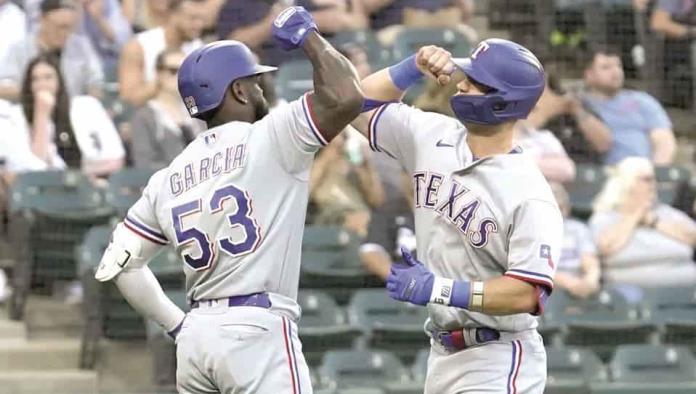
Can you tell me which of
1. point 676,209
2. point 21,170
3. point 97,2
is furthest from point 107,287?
point 676,209

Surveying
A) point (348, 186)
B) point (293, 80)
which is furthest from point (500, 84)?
point (293, 80)

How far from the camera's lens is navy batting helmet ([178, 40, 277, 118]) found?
434 centimetres

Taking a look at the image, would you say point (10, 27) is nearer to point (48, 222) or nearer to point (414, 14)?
point (48, 222)

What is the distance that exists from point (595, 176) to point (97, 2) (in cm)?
292

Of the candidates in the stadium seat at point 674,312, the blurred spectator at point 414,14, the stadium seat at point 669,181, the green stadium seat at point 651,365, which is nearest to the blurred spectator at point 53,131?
the blurred spectator at point 414,14

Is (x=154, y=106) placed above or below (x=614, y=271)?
above

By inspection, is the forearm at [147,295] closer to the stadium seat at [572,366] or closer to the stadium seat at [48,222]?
the stadium seat at [572,366]

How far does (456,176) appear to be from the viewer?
4352 mm

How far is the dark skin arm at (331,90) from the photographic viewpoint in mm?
4129

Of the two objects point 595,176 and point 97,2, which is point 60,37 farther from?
point 595,176

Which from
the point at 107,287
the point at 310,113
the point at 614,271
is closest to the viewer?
the point at 310,113

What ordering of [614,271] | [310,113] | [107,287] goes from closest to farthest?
[310,113]
[107,287]
[614,271]

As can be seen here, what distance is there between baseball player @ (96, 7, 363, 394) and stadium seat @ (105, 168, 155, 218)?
141 inches

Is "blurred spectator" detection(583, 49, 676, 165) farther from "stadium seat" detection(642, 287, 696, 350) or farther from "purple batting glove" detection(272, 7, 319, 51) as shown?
"purple batting glove" detection(272, 7, 319, 51)
